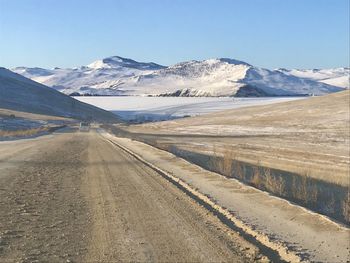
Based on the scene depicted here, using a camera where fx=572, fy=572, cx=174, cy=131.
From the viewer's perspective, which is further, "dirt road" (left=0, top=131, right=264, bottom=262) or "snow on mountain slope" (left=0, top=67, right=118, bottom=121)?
"snow on mountain slope" (left=0, top=67, right=118, bottom=121)

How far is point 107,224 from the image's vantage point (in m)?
10.6

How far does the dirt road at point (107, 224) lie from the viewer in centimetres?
845

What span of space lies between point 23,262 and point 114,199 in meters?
5.68

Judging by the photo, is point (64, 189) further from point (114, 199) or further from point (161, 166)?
point (161, 166)

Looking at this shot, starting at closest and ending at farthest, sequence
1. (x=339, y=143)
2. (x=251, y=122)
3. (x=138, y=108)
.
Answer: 1. (x=339, y=143)
2. (x=251, y=122)
3. (x=138, y=108)

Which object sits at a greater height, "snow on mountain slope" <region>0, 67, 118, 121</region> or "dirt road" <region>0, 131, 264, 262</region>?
"snow on mountain slope" <region>0, 67, 118, 121</region>

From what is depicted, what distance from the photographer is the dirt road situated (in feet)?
27.7

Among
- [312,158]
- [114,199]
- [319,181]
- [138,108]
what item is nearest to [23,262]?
[114,199]

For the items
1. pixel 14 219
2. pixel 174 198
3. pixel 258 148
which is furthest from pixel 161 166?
pixel 258 148

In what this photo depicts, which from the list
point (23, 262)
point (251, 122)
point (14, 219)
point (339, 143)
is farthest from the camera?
point (251, 122)

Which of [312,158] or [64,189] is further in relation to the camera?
[312,158]

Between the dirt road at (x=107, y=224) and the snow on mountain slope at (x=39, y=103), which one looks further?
the snow on mountain slope at (x=39, y=103)

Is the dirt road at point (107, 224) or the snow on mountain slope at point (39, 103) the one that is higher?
the snow on mountain slope at point (39, 103)

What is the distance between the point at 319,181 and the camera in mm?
23094
